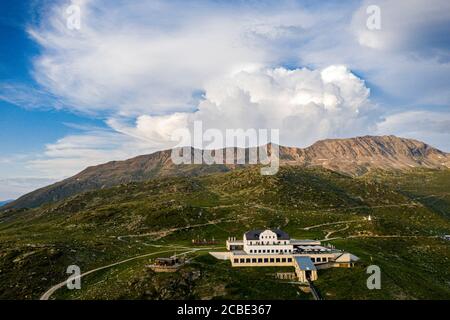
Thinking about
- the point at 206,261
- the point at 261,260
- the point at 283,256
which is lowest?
the point at 206,261

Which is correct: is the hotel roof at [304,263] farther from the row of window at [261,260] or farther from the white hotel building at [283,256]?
the row of window at [261,260]

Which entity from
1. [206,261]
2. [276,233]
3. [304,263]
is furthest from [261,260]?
[206,261]

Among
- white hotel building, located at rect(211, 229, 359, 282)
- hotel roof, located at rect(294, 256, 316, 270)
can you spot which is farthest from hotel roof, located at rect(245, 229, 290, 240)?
hotel roof, located at rect(294, 256, 316, 270)

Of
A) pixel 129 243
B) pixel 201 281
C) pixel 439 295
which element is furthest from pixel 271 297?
pixel 129 243

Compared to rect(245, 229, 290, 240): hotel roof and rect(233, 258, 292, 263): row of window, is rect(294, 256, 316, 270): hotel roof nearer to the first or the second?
rect(233, 258, 292, 263): row of window

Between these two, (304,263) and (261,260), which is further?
(261,260)

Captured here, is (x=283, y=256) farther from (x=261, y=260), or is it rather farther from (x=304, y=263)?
(x=304, y=263)

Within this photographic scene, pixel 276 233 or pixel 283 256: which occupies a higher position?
pixel 276 233

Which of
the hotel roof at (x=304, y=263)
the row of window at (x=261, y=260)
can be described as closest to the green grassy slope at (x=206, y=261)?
the row of window at (x=261, y=260)

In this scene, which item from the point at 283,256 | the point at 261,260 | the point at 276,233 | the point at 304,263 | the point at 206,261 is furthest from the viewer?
the point at 276,233
